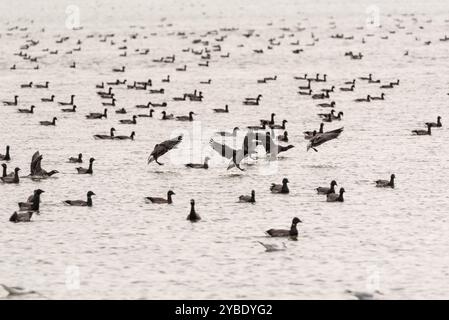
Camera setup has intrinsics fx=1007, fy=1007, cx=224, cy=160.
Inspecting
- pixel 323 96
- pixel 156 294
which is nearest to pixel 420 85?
pixel 323 96

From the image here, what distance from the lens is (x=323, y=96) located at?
58625 mm

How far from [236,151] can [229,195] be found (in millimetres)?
5126

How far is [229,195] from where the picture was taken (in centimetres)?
3241

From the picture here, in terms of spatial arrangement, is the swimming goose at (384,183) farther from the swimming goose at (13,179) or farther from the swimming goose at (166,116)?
the swimming goose at (166,116)

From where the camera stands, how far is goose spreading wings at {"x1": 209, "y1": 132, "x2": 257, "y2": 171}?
36.8m

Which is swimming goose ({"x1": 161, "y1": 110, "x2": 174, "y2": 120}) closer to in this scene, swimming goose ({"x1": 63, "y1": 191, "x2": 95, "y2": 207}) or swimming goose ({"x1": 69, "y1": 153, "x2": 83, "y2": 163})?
swimming goose ({"x1": 69, "y1": 153, "x2": 83, "y2": 163})

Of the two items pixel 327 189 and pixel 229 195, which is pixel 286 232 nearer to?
pixel 327 189

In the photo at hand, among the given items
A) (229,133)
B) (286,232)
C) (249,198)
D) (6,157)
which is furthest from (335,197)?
(229,133)

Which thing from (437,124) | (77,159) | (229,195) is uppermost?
(437,124)

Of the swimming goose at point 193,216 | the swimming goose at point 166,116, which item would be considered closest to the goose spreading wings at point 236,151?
the swimming goose at point 193,216

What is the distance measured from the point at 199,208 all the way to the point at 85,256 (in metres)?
6.14

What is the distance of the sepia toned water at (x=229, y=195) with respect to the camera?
75.1 feet
